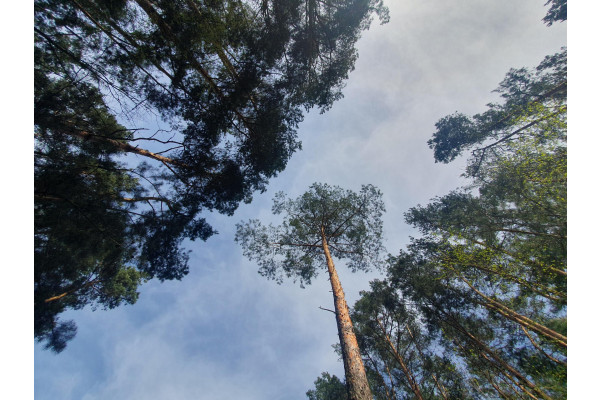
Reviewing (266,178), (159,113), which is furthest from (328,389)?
(159,113)

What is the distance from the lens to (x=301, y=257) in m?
10.1

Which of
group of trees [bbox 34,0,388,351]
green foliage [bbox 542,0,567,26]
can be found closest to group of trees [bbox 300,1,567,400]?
green foliage [bbox 542,0,567,26]

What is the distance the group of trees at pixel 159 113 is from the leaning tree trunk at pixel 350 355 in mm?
4446

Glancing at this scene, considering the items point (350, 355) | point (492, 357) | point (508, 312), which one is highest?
point (508, 312)

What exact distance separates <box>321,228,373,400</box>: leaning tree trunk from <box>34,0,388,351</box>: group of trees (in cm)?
445

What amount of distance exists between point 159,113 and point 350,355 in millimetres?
7878

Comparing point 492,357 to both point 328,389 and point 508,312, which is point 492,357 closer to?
point 508,312

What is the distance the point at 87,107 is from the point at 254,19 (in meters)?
5.18

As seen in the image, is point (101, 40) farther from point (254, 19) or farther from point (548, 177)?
point (548, 177)

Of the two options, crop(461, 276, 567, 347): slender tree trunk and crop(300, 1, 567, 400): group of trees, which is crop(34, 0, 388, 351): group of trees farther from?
crop(461, 276, 567, 347): slender tree trunk

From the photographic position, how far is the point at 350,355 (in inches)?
181

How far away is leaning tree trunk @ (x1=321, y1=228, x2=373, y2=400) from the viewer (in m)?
3.95

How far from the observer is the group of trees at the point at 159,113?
198 inches
